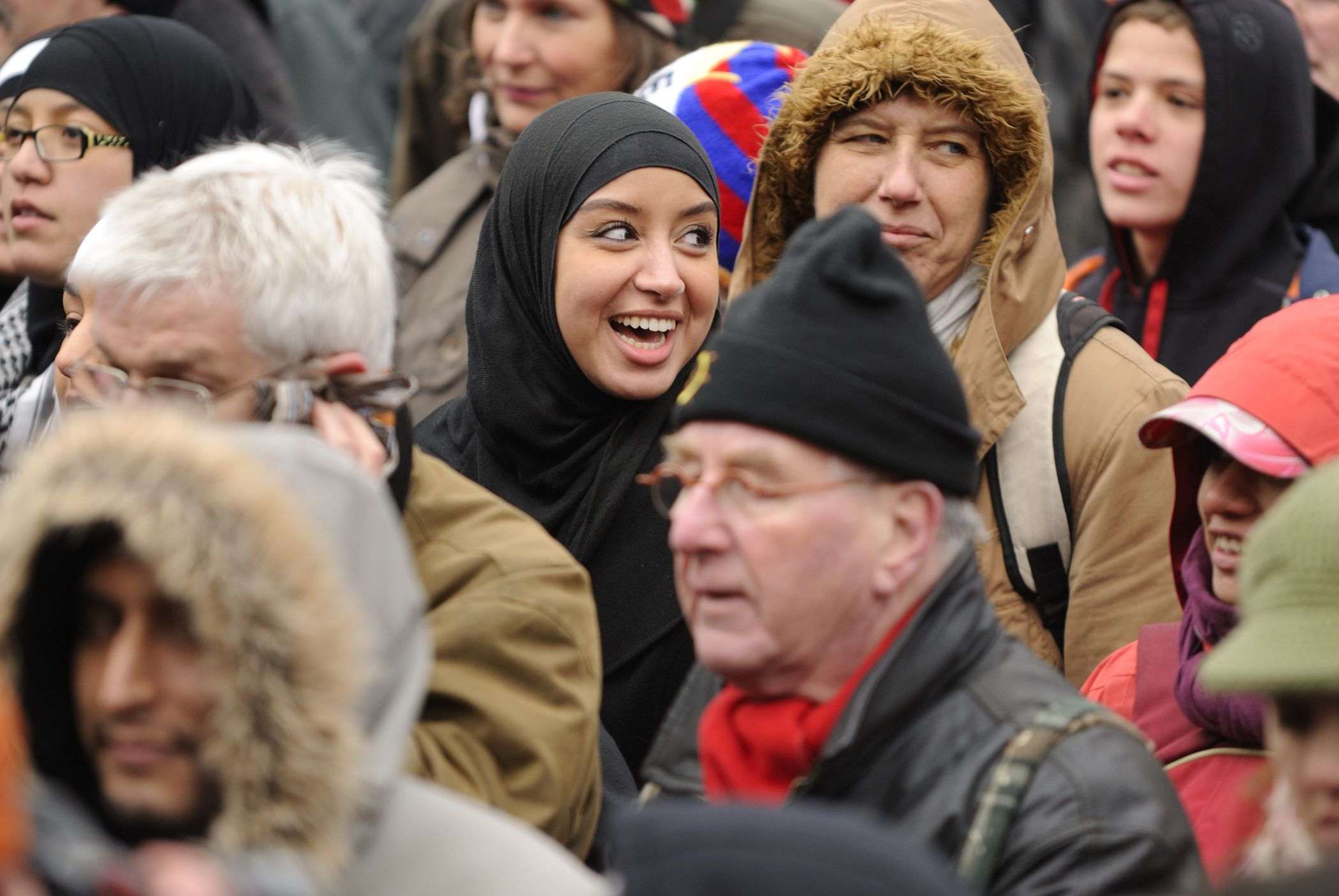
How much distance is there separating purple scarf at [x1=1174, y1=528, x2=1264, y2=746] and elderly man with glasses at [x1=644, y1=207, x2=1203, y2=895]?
55 cm

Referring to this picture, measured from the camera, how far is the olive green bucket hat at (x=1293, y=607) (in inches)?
102

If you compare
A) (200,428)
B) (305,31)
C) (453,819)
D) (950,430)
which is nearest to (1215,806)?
(950,430)

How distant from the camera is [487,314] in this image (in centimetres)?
472

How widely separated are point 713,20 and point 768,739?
13.7 ft

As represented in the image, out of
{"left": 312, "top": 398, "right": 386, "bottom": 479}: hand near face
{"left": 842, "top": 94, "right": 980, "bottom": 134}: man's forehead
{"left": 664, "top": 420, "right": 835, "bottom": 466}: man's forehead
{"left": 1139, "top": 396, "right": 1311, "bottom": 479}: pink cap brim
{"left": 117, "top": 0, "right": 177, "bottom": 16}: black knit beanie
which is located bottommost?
{"left": 117, "top": 0, "right": 177, "bottom": 16}: black knit beanie

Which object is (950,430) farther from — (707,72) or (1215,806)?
(707,72)

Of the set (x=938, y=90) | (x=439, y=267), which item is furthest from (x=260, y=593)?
(x=439, y=267)

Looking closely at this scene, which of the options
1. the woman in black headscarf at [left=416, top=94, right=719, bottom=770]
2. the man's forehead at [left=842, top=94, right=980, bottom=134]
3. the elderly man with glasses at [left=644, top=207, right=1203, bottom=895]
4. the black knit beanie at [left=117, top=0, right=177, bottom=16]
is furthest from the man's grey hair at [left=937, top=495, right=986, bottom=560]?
the black knit beanie at [left=117, top=0, right=177, bottom=16]

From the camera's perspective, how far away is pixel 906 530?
312cm

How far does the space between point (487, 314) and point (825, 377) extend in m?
1.83

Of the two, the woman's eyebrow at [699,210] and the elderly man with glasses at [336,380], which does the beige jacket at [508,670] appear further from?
the woman's eyebrow at [699,210]

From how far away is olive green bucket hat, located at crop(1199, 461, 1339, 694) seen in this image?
8.46 feet

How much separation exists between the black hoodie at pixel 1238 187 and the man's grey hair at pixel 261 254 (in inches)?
111

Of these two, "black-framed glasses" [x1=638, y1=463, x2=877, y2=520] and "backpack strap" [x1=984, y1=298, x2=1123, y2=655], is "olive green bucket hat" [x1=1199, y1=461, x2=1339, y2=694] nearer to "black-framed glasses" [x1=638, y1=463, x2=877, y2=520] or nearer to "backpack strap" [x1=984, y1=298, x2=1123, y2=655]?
"black-framed glasses" [x1=638, y1=463, x2=877, y2=520]
